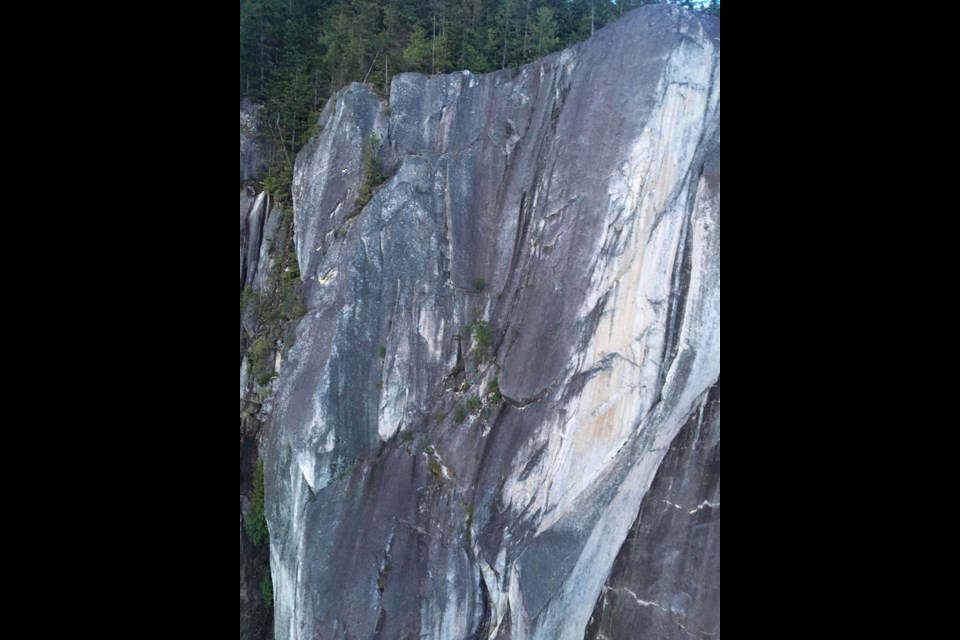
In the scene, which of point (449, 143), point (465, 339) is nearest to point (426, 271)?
point (465, 339)

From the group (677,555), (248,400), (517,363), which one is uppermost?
(517,363)

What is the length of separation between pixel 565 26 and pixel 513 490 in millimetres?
9216

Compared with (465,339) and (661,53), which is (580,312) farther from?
(661,53)

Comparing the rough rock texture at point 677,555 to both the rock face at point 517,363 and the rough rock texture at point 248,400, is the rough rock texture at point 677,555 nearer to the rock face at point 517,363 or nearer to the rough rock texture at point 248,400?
the rock face at point 517,363

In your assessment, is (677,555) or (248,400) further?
(248,400)

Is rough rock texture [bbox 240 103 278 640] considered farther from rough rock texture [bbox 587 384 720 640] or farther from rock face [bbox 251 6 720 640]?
rough rock texture [bbox 587 384 720 640]

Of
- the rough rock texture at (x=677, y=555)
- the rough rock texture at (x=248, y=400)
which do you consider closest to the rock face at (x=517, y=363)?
the rough rock texture at (x=677, y=555)

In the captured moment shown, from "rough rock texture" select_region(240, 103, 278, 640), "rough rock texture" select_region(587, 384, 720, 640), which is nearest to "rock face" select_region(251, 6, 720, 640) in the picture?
"rough rock texture" select_region(587, 384, 720, 640)

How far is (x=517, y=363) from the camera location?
8617 millimetres

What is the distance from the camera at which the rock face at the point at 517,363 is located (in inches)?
308

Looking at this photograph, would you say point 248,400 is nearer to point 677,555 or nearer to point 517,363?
point 517,363

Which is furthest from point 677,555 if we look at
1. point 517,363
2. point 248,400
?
point 248,400

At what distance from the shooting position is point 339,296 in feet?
30.8

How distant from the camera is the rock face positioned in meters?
7.82
